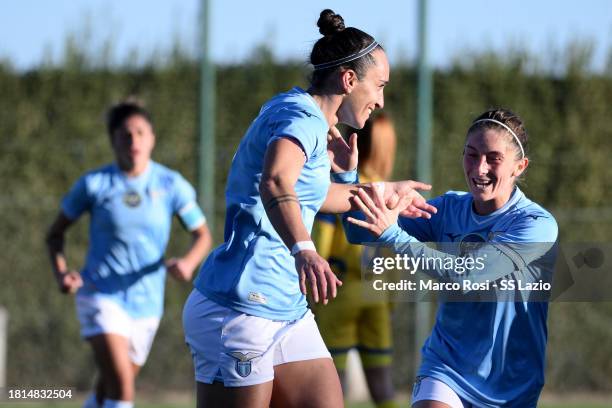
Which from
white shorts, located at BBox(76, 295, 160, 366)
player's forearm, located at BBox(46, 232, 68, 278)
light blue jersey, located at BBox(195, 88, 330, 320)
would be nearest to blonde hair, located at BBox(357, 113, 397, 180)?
white shorts, located at BBox(76, 295, 160, 366)

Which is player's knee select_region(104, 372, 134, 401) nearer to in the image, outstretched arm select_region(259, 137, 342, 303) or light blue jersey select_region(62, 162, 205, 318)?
light blue jersey select_region(62, 162, 205, 318)

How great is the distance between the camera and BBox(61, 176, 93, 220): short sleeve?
22.4 feet

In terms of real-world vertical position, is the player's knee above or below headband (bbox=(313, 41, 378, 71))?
below

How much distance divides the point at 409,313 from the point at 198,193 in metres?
2.27

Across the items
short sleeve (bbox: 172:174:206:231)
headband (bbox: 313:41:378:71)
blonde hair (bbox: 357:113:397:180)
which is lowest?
short sleeve (bbox: 172:174:206:231)

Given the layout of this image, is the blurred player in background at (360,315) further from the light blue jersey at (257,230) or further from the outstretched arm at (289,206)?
the outstretched arm at (289,206)

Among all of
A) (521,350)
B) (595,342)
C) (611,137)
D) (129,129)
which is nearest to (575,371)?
(595,342)

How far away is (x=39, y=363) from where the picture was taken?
1009cm

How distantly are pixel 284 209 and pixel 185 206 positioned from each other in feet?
11.9

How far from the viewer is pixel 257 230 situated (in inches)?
152

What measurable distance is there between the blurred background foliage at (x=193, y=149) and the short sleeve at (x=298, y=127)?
6.50 m

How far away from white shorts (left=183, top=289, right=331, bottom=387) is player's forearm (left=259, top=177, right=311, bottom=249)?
1.70 ft

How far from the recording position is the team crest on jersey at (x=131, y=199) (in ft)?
22.2

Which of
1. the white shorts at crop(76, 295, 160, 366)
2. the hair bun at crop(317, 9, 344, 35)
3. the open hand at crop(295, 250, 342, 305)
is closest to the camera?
the open hand at crop(295, 250, 342, 305)
